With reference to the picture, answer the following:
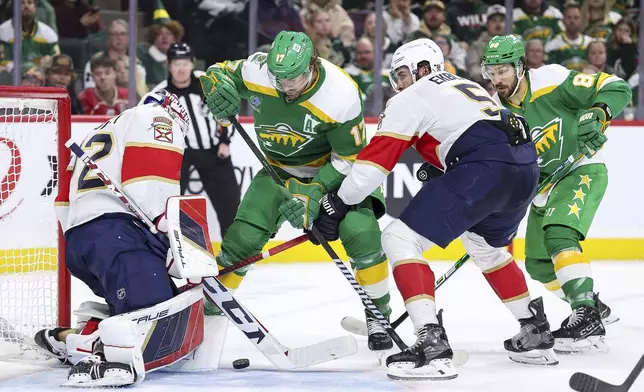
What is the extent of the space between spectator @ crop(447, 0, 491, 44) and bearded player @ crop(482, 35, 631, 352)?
255cm

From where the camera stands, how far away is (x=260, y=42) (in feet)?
19.6

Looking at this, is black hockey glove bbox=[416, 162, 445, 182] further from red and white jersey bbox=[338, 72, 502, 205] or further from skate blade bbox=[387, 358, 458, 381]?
skate blade bbox=[387, 358, 458, 381]

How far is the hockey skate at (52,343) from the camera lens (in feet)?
11.0

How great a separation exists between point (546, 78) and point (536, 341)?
985 millimetres

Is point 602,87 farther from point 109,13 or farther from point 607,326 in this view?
point 109,13

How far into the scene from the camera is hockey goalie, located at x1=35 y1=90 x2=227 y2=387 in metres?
3.02

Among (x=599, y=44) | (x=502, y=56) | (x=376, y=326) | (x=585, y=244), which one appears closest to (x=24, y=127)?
(x=376, y=326)

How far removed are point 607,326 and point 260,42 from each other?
2608mm

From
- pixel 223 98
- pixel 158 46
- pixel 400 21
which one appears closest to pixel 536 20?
pixel 400 21

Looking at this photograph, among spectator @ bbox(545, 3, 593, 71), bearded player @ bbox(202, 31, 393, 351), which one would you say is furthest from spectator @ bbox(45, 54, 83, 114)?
spectator @ bbox(545, 3, 593, 71)

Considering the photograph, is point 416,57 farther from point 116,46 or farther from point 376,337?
point 116,46

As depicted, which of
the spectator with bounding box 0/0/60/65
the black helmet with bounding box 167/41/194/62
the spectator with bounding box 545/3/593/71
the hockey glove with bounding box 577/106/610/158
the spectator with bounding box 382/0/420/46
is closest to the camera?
the hockey glove with bounding box 577/106/610/158

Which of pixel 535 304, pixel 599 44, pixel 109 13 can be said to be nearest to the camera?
pixel 535 304

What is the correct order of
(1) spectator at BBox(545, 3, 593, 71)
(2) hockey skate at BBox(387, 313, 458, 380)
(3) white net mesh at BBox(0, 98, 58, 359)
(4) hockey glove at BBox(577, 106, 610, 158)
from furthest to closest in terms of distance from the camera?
(1) spectator at BBox(545, 3, 593, 71)
(4) hockey glove at BBox(577, 106, 610, 158)
(3) white net mesh at BBox(0, 98, 58, 359)
(2) hockey skate at BBox(387, 313, 458, 380)
